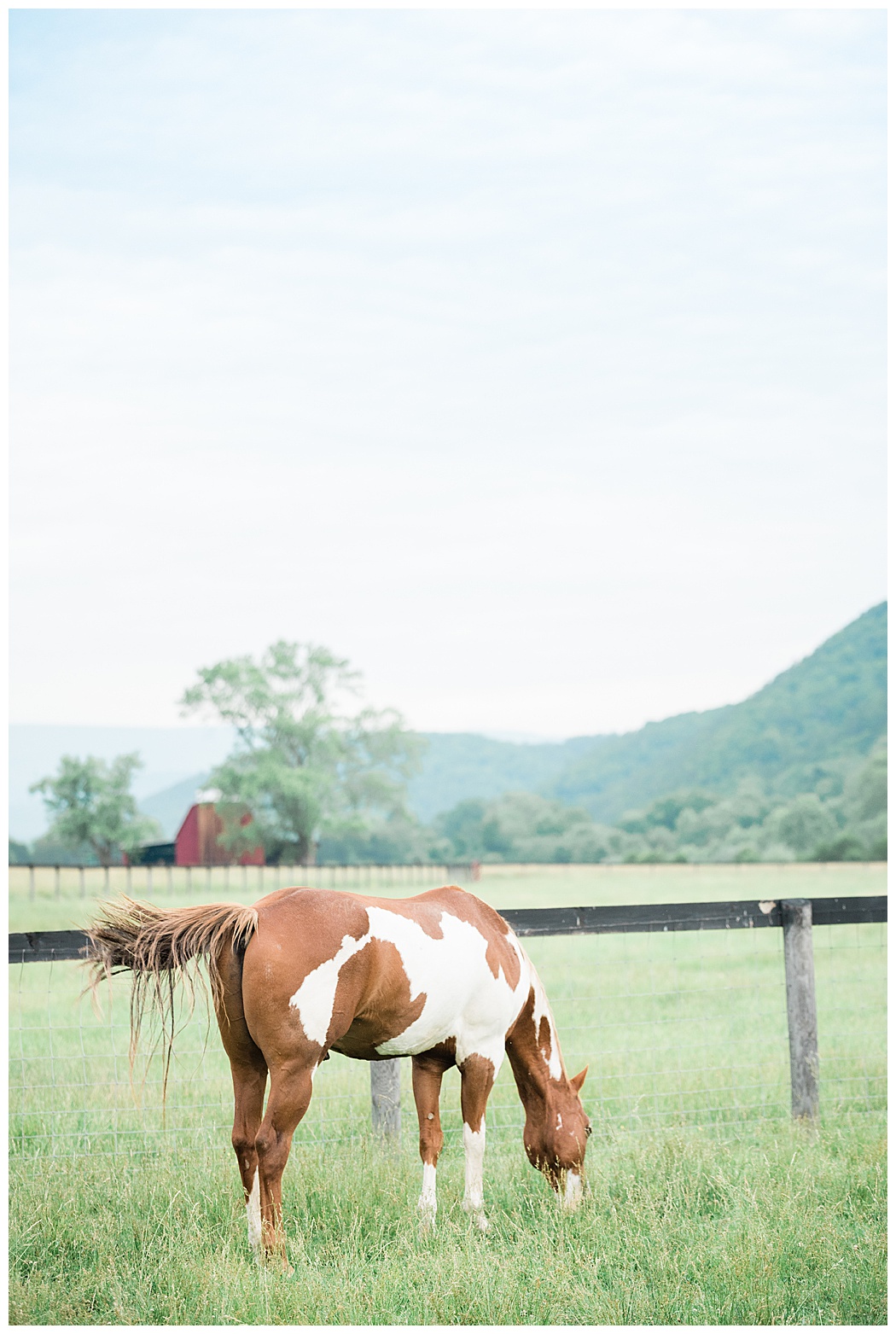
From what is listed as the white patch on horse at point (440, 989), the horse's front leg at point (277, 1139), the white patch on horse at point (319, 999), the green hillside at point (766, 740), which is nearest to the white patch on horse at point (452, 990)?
the white patch on horse at point (440, 989)

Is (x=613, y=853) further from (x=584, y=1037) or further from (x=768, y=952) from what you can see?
(x=584, y=1037)

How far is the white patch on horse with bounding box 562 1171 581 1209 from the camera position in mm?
4566

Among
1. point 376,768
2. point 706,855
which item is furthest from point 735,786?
point 376,768

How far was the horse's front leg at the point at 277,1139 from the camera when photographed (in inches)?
149

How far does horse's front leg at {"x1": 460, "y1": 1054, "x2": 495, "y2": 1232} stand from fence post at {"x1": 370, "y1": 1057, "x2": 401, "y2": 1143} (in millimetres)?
832

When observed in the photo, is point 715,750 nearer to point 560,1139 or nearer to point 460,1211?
point 560,1139

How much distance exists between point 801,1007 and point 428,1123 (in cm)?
267

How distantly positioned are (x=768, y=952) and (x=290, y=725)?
42.7 metres

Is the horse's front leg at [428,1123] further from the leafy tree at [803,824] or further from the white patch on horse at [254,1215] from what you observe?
the leafy tree at [803,824]

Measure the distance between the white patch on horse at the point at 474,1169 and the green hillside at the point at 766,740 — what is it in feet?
272

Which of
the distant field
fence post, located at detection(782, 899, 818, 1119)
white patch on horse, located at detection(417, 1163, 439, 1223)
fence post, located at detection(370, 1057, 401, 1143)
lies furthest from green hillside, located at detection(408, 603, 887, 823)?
white patch on horse, located at detection(417, 1163, 439, 1223)

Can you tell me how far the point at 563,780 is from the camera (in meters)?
109

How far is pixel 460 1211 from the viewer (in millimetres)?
4453

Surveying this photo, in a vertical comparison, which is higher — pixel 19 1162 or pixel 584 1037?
pixel 19 1162
